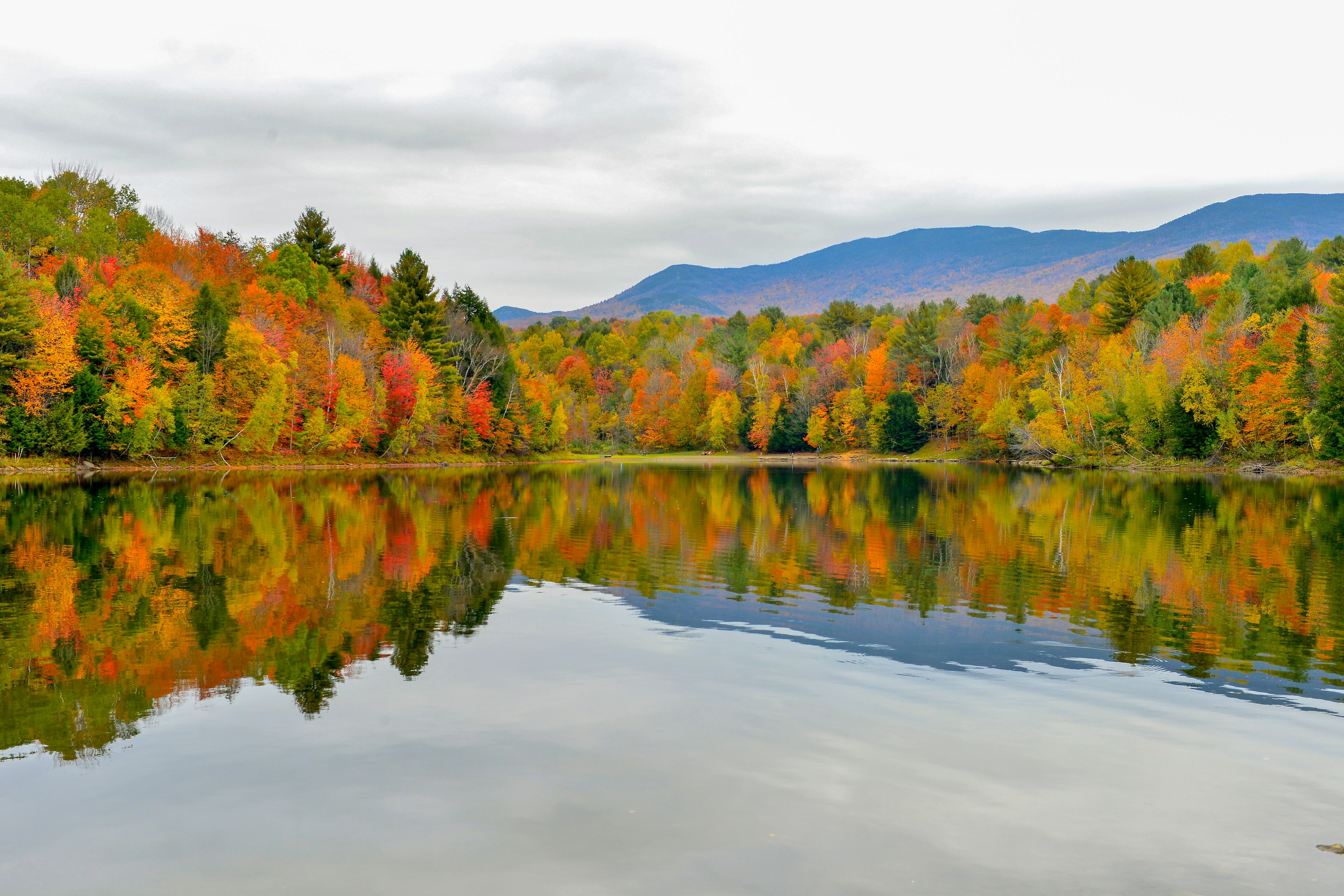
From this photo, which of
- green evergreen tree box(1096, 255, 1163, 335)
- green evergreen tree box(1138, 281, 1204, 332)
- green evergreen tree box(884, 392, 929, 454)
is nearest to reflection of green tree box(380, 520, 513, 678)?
green evergreen tree box(1138, 281, 1204, 332)

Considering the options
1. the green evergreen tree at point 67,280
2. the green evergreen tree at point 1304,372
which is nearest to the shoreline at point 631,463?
the green evergreen tree at point 1304,372

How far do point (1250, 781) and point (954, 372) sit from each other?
4037 inches

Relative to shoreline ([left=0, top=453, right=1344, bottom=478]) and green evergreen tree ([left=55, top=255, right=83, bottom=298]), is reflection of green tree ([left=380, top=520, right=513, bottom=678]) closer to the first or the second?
shoreline ([left=0, top=453, right=1344, bottom=478])

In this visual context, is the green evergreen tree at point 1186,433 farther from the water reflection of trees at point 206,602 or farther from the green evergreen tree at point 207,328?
the green evergreen tree at point 207,328

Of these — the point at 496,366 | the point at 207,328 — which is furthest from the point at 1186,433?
the point at 207,328

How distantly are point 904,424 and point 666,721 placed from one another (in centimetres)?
9926

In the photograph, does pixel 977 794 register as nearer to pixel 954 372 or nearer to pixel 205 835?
pixel 205 835

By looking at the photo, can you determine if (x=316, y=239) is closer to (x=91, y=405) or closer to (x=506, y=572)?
(x=91, y=405)

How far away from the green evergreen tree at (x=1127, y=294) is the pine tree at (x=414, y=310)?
6935cm

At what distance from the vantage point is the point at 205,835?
6781mm

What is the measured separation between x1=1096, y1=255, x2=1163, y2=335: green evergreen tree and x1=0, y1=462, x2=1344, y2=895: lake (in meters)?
77.9

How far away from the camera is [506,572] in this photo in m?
20.1

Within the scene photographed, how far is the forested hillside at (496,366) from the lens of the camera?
191ft

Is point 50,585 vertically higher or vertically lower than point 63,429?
lower
